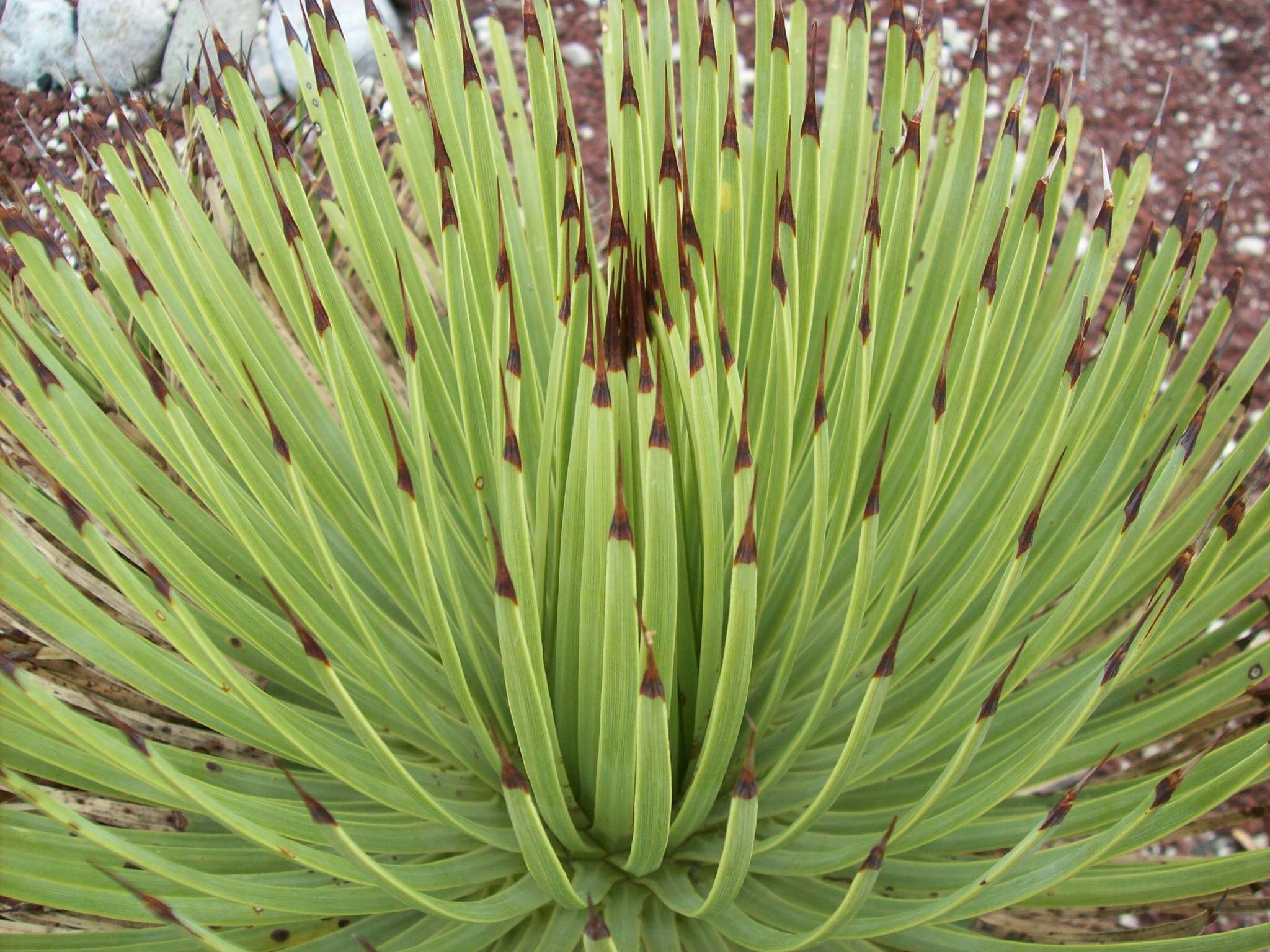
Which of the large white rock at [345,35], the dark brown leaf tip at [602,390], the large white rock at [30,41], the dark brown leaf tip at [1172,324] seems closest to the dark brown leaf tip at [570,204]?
the dark brown leaf tip at [602,390]

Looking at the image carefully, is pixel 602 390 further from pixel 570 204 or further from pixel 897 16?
pixel 897 16

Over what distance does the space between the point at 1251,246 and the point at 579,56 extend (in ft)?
4.47

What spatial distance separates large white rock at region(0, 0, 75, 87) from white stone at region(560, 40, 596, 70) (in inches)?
39.2

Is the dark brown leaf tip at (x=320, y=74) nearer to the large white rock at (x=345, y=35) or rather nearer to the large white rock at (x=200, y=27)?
the large white rock at (x=345, y=35)

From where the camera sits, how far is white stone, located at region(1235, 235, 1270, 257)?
2168 millimetres

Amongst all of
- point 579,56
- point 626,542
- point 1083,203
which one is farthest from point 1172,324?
point 579,56

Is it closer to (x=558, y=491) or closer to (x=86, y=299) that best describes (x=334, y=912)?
(x=558, y=491)

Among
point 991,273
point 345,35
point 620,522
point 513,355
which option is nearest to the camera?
point 620,522

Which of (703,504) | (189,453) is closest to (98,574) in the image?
(189,453)

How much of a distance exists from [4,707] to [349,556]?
1.02ft

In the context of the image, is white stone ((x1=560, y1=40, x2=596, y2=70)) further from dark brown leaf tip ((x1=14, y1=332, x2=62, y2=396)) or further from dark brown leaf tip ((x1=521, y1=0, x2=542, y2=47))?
dark brown leaf tip ((x1=14, y1=332, x2=62, y2=396))

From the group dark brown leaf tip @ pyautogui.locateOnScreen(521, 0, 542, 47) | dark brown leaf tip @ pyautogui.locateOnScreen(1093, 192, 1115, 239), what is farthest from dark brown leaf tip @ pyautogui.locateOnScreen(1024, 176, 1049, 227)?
dark brown leaf tip @ pyautogui.locateOnScreen(521, 0, 542, 47)

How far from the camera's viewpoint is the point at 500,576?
65 centimetres

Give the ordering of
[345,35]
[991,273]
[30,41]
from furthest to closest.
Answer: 1. [30,41]
2. [345,35]
3. [991,273]
